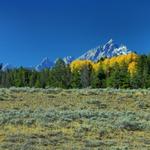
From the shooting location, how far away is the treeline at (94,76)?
361 ft

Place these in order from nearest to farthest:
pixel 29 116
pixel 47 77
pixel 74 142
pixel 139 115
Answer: pixel 74 142
pixel 29 116
pixel 139 115
pixel 47 77

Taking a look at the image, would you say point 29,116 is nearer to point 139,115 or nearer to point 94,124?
point 94,124

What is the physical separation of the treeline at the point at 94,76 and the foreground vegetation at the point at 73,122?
72492 mm

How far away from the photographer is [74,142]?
1822 cm

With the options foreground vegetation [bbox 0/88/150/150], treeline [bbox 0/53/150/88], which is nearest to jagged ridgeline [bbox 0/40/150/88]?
treeline [bbox 0/53/150/88]

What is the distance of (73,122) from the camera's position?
22828mm

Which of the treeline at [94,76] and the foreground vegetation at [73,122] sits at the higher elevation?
the treeline at [94,76]

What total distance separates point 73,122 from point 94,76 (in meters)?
99.2

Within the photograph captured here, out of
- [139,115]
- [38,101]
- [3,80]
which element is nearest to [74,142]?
[139,115]

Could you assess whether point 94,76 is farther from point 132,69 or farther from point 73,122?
point 73,122

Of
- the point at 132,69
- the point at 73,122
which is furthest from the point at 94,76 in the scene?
the point at 73,122

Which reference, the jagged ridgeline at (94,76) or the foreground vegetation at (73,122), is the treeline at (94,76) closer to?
the jagged ridgeline at (94,76)

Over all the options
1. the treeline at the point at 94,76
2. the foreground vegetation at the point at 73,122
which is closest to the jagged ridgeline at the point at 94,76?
the treeline at the point at 94,76

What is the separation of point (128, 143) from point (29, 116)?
270 inches
